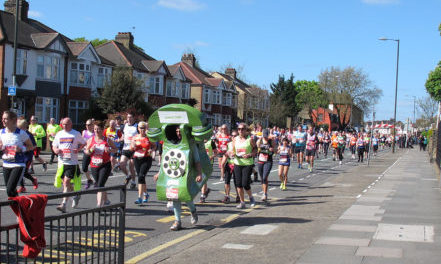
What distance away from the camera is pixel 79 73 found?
37.9 meters

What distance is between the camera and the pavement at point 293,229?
6.54m

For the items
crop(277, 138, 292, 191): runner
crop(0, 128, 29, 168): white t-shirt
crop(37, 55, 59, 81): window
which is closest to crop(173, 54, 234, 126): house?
crop(37, 55, 59, 81): window

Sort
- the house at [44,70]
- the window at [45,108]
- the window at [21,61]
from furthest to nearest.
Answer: the window at [45,108]
the window at [21,61]
the house at [44,70]

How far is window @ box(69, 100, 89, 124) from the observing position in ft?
122

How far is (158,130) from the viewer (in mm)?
8555

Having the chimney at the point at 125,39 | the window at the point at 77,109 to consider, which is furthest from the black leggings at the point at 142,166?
the chimney at the point at 125,39

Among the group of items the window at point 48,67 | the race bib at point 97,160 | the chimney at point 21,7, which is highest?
the chimney at point 21,7

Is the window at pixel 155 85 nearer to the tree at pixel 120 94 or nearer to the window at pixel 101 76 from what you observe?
the window at pixel 101 76

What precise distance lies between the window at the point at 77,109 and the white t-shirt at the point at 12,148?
95.0ft

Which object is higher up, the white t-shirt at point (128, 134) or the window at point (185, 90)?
the window at point (185, 90)

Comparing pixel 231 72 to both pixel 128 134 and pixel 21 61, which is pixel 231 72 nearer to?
pixel 21 61

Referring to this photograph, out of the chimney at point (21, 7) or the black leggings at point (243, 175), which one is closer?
the black leggings at point (243, 175)

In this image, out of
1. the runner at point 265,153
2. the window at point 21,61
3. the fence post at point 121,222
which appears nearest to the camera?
the fence post at point 121,222

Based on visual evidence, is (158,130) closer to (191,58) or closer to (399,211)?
(399,211)
